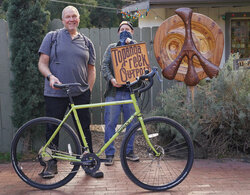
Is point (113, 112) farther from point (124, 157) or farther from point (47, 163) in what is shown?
point (47, 163)

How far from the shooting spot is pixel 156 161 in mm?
3658

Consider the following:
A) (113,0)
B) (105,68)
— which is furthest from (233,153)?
(113,0)

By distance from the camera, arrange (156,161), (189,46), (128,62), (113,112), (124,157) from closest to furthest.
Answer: (124,157), (156,161), (128,62), (113,112), (189,46)

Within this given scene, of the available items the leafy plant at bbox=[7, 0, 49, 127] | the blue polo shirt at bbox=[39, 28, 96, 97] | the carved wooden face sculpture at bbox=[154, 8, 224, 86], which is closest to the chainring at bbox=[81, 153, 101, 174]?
the blue polo shirt at bbox=[39, 28, 96, 97]

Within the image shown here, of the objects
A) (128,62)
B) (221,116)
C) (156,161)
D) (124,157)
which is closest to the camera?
(124,157)

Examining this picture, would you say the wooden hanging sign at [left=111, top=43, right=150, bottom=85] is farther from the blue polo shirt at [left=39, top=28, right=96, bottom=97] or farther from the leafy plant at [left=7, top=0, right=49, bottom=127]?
the leafy plant at [left=7, top=0, right=49, bottom=127]

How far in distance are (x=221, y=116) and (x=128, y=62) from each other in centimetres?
162

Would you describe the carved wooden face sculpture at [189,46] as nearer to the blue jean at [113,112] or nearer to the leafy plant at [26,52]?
the blue jean at [113,112]

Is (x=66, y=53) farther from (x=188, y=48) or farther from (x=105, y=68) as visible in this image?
(x=188, y=48)

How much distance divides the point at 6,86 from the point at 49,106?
1.34 meters

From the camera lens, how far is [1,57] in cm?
496

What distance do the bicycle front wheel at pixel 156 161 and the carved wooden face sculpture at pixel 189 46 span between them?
1.48 m

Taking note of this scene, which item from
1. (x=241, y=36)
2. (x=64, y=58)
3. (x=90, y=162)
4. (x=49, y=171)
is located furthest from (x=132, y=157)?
(x=241, y=36)

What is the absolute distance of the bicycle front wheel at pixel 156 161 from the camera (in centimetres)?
353
